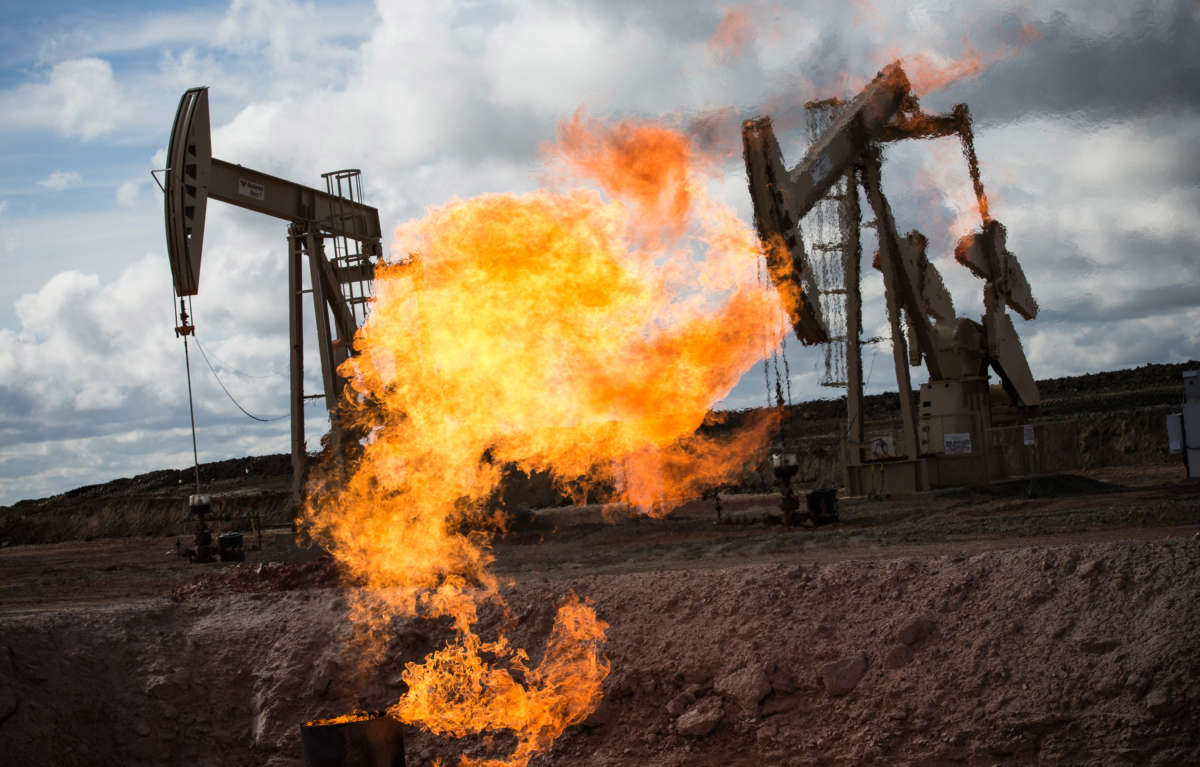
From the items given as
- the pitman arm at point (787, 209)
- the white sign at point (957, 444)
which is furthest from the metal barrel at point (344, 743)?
the white sign at point (957, 444)

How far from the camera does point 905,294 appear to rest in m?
31.5

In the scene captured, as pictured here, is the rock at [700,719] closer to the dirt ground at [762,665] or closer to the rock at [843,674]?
the dirt ground at [762,665]

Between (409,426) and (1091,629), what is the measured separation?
32.2 feet

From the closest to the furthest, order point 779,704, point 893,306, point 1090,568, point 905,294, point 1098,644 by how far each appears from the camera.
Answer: point 1098,644, point 1090,568, point 779,704, point 893,306, point 905,294

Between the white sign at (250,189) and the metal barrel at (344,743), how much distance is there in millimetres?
20675

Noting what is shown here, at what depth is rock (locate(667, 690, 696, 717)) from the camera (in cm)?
1250

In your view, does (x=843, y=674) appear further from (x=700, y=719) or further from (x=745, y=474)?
(x=745, y=474)

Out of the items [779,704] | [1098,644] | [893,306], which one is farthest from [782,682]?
[893,306]

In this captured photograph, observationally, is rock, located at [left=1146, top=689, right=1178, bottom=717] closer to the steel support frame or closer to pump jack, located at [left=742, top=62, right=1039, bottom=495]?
pump jack, located at [left=742, top=62, right=1039, bottom=495]

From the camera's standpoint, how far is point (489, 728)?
43.5 feet

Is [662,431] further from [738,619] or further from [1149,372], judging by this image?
[1149,372]

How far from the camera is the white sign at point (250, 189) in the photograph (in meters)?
28.3

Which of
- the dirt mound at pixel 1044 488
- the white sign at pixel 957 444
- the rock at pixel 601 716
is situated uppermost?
the white sign at pixel 957 444

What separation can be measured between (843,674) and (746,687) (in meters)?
1.15
